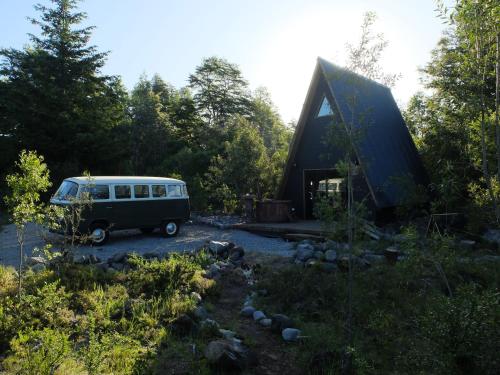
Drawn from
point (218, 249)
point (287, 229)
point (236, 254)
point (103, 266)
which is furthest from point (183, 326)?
point (287, 229)

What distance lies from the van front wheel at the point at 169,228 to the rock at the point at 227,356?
874 cm

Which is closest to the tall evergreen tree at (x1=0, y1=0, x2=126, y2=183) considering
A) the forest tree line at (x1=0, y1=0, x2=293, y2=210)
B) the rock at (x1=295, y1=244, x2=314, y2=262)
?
the forest tree line at (x1=0, y1=0, x2=293, y2=210)

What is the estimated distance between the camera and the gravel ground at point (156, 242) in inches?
404

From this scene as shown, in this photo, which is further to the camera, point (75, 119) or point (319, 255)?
point (75, 119)

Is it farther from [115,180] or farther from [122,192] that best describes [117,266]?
[115,180]

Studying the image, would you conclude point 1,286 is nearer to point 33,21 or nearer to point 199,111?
point 33,21

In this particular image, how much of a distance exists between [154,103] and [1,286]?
20942mm

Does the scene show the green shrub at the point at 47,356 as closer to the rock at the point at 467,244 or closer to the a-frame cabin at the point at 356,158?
the rock at the point at 467,244

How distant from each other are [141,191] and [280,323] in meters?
7.98

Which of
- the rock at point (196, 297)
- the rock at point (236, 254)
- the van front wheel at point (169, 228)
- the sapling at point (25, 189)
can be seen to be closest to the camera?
the sapling at point (25, 189)

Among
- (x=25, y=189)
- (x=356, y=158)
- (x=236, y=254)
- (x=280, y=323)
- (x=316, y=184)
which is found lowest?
(x=280, y=323)

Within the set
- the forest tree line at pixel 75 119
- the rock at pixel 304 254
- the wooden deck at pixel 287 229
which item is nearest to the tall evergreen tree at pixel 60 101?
the forest tree line at pixel 75 119

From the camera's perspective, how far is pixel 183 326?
5.07 m

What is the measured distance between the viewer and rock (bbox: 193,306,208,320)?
5473 mm
